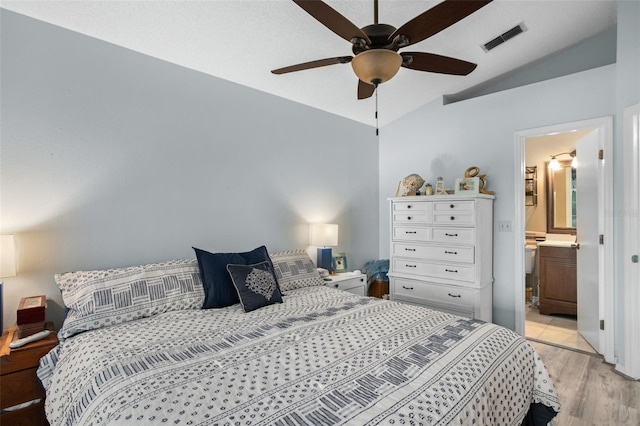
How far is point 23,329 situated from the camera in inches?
66.6

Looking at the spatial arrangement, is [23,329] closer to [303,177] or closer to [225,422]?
[225,422]

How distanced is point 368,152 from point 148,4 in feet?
9.38

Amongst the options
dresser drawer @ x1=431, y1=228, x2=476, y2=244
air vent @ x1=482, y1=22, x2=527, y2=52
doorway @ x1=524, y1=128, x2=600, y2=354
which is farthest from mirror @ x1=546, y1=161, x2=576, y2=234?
air vent @ x1=482, y1=22, x2=527, y2=52

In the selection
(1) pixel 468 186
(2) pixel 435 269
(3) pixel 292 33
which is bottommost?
(2) pixel 435 269

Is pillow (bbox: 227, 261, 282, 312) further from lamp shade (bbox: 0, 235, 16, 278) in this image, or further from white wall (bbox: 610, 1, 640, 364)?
white wall (bbox: 610, 1, 640, 364)

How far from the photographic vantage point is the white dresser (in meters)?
2.99

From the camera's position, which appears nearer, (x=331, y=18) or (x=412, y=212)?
(x=331, y=18)

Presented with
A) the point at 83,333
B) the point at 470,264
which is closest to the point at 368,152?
the point at 470,264

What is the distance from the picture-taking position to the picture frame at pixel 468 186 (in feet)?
10.2

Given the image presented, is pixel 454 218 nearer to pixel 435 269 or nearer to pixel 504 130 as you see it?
pixel 435 269

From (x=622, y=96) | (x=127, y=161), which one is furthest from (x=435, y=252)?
(x=127, y=161)

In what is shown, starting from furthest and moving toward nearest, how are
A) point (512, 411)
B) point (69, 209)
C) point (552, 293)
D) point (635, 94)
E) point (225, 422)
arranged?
point (552, 293) → point (635, 94) → point (69, 209) → point (512, 411) → point (225, 422)

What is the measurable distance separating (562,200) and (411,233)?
2.42 meters

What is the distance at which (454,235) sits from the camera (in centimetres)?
309
